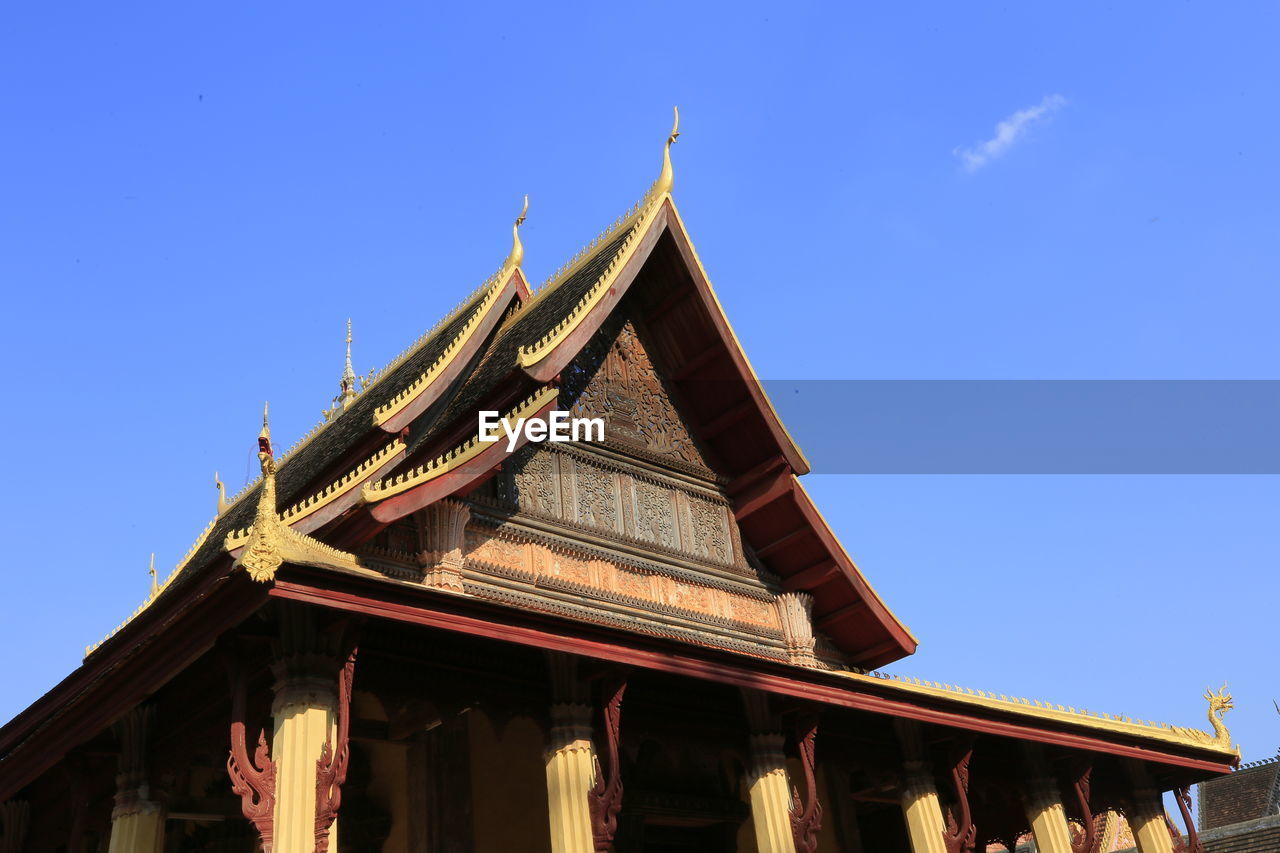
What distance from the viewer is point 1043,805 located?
46.3ft

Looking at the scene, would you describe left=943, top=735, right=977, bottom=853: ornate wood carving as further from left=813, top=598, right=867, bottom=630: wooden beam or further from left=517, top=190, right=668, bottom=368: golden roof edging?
left=517, top=190, right=668, bottom=368: golden roof edging

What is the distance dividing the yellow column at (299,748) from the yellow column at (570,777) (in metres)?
2.00

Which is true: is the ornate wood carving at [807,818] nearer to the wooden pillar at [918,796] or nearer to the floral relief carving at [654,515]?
the wooden pillar at [918,796]

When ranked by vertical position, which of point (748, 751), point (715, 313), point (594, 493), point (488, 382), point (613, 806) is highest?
point (715, 313)

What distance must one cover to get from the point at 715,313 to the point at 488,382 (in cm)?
324

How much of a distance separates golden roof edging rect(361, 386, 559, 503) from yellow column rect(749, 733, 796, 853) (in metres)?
3.91

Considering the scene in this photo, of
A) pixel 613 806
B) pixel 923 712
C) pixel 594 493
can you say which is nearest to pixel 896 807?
pixel 923 712

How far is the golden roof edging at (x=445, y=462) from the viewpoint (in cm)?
1038

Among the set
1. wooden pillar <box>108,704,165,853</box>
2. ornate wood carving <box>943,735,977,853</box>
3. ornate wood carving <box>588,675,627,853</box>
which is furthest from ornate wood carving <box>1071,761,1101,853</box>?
wooden pillar <box>108,704,165,853</box>

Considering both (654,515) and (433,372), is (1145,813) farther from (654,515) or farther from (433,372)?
(433,372)

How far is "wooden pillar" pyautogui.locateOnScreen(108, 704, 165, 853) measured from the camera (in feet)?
33.7

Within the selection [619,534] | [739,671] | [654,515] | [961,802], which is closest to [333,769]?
[739,671]

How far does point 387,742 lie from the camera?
37.1 ft

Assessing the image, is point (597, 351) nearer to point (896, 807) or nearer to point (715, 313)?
point (715, 313)
